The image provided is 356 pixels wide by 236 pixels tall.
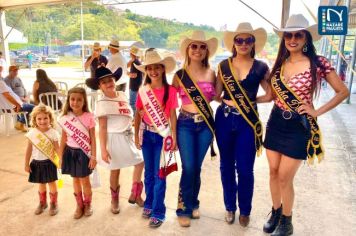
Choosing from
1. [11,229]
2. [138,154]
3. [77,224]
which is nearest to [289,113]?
[138,154]

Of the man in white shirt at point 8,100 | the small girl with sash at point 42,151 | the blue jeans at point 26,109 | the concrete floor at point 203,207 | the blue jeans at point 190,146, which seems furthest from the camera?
the blue jeans at point 26,109

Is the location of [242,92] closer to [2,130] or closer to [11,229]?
[11,229]

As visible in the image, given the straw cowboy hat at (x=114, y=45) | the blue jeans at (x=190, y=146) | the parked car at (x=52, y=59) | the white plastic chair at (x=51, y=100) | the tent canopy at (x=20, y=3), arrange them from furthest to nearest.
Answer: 1. the parked car at (x=52, y=59)
2. the tent canopy at (x=20, y=3)
3. the straw cowboy hat at (x=114, y=45)
4. the white plastic chair at (x=51, y=100)
5. the blue jeans at (x=190, y=146)

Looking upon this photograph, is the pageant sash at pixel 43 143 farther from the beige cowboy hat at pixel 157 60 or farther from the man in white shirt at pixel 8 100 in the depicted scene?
the man in white shirt at pixel 8 100

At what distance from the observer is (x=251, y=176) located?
7.54 feet

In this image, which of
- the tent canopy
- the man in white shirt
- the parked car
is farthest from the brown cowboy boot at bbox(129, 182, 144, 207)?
the parked car

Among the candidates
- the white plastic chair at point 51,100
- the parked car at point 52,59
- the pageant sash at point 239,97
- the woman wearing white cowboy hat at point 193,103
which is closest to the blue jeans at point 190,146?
the woman wearing white cowboy hat at point 193,103

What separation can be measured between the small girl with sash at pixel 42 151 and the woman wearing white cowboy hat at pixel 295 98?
1.77m

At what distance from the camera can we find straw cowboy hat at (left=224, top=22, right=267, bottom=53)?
218 cm

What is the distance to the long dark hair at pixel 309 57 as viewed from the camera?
1923 mm

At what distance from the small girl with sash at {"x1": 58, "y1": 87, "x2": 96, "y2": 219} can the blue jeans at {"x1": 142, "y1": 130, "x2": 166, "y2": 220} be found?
45 centimetres

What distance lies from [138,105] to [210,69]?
25.1 inches

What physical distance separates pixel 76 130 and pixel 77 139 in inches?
2.9

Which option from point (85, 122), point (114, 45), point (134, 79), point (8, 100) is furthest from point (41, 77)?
point (85, 122)
